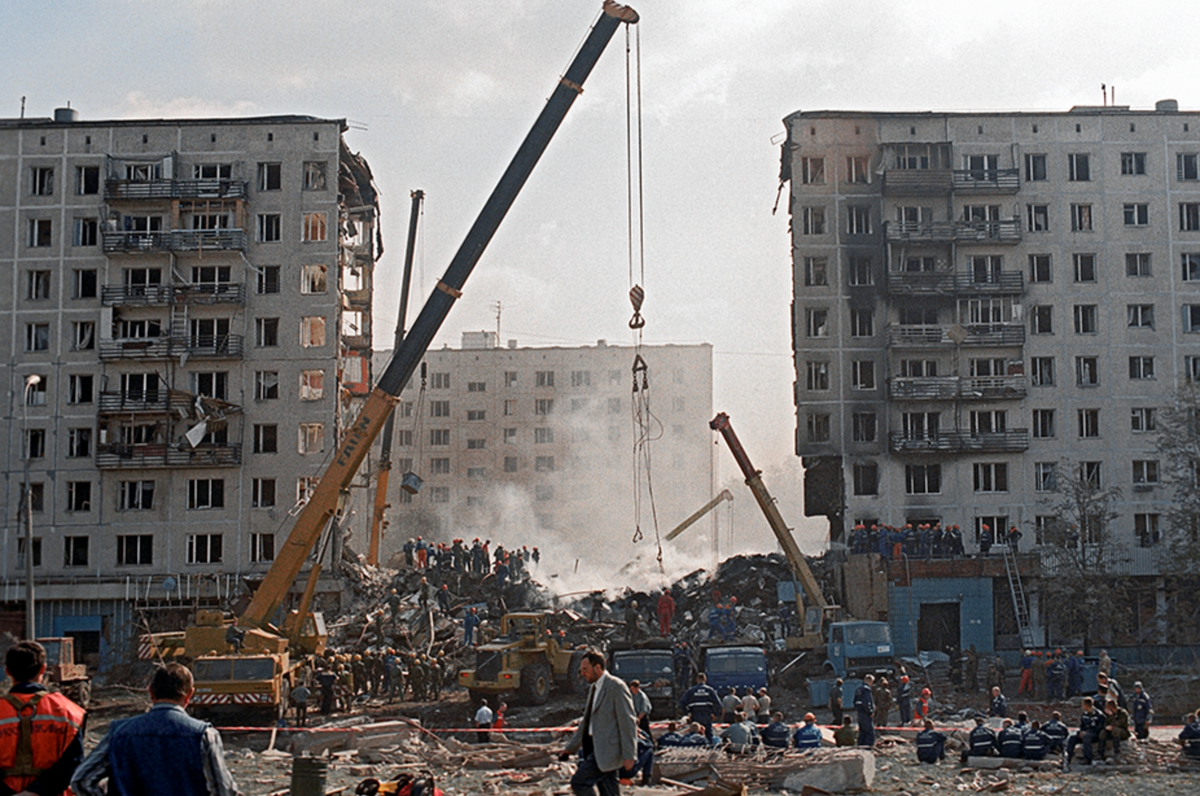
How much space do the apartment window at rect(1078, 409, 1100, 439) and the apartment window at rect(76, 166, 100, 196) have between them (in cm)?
4851

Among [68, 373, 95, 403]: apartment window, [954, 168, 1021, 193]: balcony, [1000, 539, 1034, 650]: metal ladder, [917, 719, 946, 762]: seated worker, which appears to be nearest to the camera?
[917, 719, 946, 762]: seated worker

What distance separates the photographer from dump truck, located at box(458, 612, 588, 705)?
34.4 metres

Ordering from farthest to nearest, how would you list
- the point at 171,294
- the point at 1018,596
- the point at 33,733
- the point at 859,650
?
the point at 171,294
the point at 1018,596
the point at 859,650
the point at 33,733

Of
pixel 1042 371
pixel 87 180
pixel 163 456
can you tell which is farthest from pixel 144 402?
pixel 1042 371

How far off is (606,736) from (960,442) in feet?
161

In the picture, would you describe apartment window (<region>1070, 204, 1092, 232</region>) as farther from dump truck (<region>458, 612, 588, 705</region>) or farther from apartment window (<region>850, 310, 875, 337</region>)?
dump truck (<region>458, 612, 588, 705</region>)

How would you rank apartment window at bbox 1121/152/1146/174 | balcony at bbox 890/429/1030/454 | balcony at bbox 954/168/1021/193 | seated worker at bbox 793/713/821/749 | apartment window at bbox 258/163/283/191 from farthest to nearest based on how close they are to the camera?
apartment window at bbox 1121/152/1146/174 → balcony at bbox 954/168/1021/193 → apartment window at bbox 258/163/283/191 → balcony at bbox 890/429/1030/454 → seated worker at bbox 793/713/821/749

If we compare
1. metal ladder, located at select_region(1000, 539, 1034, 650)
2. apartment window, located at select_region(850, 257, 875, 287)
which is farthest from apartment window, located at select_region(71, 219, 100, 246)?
metal ladder, located at select_region(1000, 539, 1034, 650)

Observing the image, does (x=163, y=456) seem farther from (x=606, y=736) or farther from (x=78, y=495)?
(x=606, y=736)

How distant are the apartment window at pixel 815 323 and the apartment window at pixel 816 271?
135 centimetres

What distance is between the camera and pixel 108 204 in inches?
2250

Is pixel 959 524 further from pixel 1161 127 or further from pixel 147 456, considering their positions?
pixel 147 456

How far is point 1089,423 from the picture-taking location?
192ft

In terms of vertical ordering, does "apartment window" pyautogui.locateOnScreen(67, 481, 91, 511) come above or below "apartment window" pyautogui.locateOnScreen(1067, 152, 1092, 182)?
below
